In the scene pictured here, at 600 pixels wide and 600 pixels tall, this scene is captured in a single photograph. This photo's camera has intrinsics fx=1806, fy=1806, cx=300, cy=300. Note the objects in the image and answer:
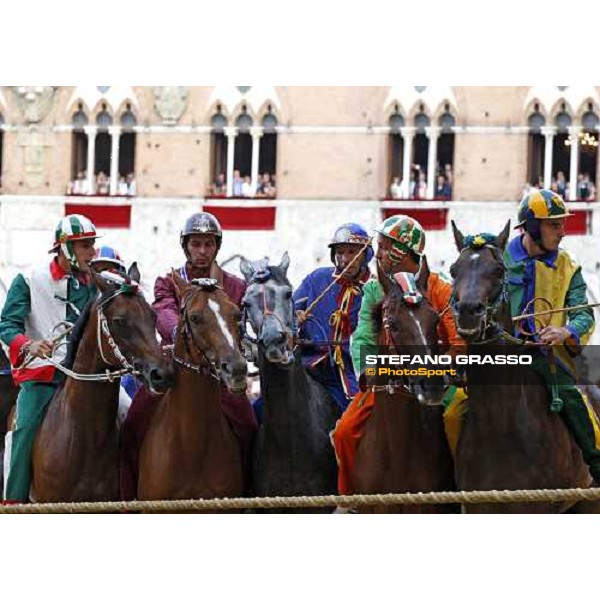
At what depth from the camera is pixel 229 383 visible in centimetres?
943

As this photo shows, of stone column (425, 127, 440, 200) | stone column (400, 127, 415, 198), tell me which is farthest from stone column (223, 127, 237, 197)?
stone column (425, 127, 440, 200)

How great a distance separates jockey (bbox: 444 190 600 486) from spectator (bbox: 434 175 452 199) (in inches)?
337

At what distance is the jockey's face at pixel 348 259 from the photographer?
1094 cm

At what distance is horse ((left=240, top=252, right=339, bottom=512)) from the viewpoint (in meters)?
9.98

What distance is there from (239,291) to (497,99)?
9925 mm

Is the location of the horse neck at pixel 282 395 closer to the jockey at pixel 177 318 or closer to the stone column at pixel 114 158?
the jockey at pixel 177 318

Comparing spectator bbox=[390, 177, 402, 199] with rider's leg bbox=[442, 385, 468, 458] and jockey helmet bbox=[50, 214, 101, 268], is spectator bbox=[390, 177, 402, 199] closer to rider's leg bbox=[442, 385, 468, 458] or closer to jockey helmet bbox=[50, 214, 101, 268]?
jockey helmet bbox=[50, 214, 101, 268]

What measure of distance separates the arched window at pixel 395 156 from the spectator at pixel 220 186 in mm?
1789

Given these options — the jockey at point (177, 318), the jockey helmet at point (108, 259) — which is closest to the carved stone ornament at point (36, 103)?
the jockey helmet at point (108, 259)

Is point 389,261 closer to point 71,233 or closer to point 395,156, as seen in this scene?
point 71,233

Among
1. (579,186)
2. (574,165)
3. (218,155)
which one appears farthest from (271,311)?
(218,155)

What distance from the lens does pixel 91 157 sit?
58.5 feet

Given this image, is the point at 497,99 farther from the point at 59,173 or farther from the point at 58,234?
the point at 58,234

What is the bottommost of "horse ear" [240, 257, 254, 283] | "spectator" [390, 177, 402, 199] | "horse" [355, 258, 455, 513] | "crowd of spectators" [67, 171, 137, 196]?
"horse" [355, 258, 455, 513]
